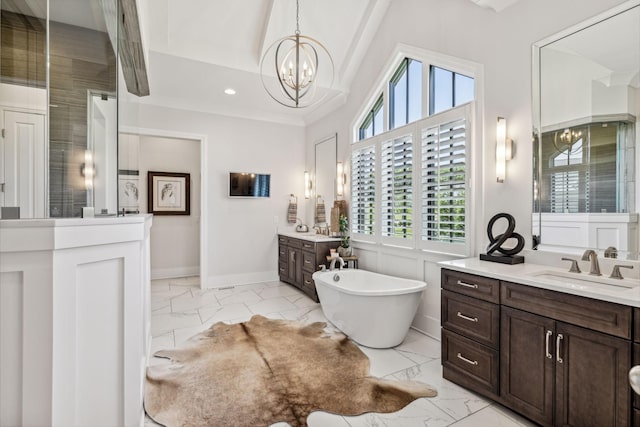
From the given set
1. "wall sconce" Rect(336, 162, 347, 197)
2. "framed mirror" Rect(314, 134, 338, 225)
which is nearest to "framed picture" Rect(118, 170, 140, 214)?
"wall sconce" Rect(336, 162, 347, 197)

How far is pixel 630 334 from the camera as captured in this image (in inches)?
56.7

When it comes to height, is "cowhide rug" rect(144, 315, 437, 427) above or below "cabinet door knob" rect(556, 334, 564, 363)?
below

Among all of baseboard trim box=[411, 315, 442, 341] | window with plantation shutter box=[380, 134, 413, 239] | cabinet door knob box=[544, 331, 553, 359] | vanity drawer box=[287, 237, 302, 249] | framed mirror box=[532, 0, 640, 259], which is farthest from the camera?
vanity drawer box=[287, 237, 302, 249]

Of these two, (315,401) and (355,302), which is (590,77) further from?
(315,401)

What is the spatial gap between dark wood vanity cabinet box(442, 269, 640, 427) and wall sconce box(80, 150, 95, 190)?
2.51m

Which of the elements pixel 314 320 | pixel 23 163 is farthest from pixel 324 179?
pixel 23 163

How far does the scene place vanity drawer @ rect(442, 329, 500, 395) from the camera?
6.68 feet

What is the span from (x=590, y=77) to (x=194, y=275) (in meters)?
6.31

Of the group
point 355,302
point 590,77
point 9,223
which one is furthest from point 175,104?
point 590,77

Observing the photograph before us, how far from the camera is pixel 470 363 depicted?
7.15ft

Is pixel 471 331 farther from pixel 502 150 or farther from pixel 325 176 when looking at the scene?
pixel 325 176

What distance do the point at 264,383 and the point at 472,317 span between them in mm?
1615

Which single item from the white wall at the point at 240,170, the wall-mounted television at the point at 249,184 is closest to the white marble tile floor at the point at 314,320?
the white wall at the point at 240,170

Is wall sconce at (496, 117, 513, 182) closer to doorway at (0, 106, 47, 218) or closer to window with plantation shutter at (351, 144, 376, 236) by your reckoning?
window with plantation shutter at (351, 144, 376, 236)
